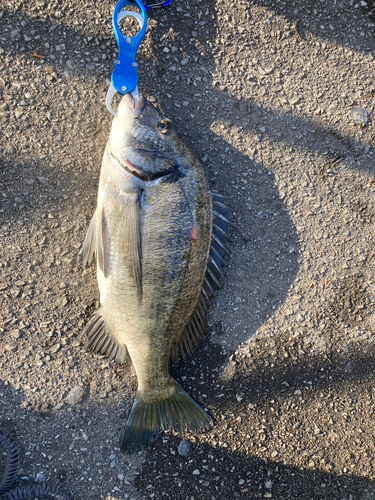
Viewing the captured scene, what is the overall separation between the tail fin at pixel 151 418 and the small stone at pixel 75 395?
1.23 feet

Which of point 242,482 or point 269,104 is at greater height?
point 269,104

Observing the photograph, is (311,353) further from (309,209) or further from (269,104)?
(269,104)

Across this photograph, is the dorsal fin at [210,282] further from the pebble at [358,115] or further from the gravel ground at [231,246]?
the pebble at [358,115]

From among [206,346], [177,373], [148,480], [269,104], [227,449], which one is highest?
[269,104]

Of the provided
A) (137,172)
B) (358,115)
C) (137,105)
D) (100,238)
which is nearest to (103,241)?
(100,238)

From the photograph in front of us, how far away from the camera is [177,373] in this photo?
2643mm

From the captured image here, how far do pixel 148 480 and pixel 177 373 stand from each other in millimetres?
745

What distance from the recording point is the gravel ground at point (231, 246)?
250 cm

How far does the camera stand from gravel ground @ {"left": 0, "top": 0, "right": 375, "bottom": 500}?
8.21 ft

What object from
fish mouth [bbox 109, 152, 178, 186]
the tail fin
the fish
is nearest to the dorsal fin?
the fish

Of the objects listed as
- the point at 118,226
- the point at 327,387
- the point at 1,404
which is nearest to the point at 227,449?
the point at 327,387

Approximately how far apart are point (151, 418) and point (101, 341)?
2.00ft

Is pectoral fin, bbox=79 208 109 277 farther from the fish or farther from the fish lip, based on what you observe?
the fish lip

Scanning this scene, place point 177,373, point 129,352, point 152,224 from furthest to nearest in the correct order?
1. point 177,373
2. point 129,352
3. point 152,224
